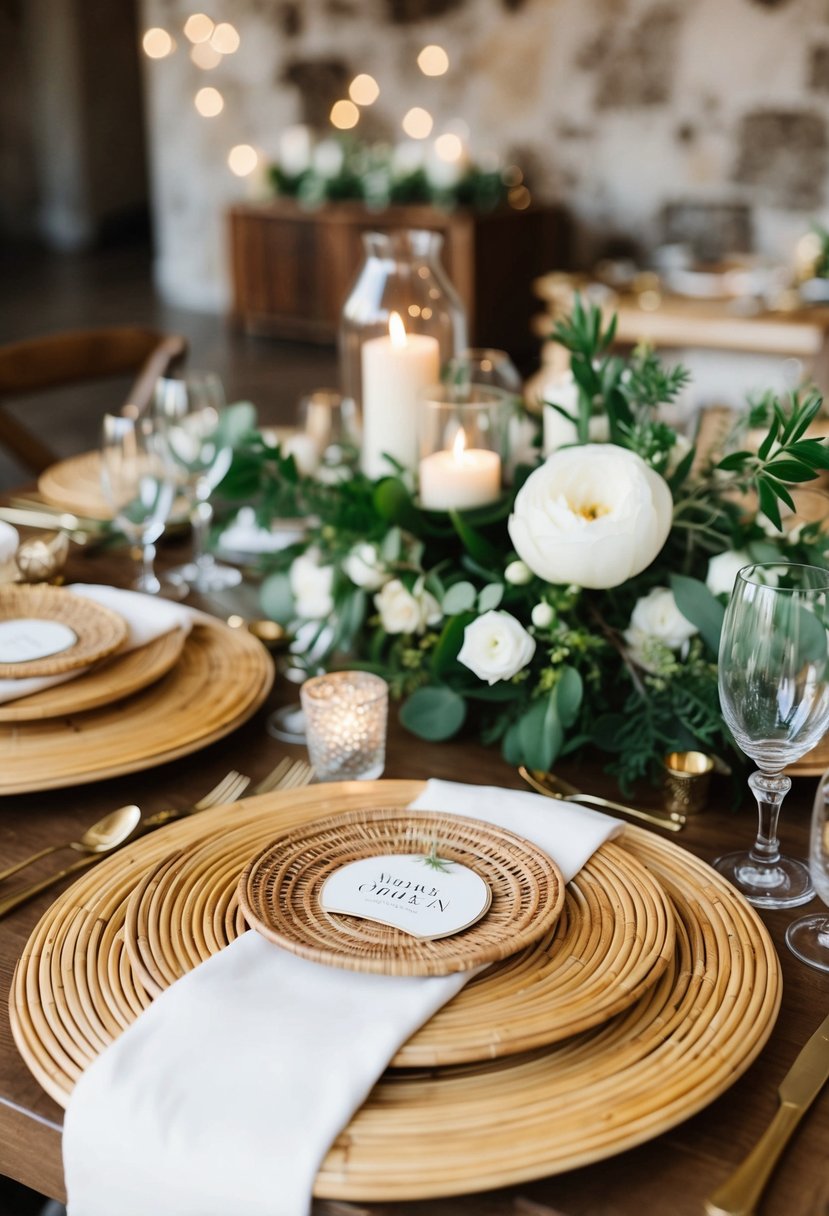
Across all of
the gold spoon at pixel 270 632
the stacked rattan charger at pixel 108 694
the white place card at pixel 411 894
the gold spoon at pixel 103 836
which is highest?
the white place card at pixel 411 894

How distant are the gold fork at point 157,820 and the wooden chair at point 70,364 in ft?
4.07

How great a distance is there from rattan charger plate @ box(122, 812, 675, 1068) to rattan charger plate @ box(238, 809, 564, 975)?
20 mm

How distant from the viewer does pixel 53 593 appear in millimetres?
1197

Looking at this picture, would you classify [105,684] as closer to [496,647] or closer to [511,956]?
[496,647]

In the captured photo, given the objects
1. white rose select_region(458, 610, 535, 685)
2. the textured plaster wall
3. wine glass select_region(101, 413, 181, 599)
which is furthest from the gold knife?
the textured plaster wall

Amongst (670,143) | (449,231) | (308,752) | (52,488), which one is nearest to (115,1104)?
(308,752)

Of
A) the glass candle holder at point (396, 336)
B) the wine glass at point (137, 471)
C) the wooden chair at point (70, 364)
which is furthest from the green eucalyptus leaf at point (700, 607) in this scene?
the wooden chair at point (70, 364)

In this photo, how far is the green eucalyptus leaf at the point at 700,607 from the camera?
95 centimetres

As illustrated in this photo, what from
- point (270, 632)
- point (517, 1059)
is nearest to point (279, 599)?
point (270, 632)

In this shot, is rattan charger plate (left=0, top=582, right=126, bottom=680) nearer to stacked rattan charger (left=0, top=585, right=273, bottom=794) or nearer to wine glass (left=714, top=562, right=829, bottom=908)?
stacked rattan charger (left=0, top=585, right=273, bottom=794)

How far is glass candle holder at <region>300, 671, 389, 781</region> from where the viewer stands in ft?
3.12

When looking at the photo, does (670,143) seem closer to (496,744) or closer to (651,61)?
(651,61)

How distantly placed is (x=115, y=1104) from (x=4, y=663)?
0.53m

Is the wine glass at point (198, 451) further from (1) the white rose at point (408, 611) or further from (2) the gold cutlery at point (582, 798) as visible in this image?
(2) the gold cutlery at point (582, 798)
